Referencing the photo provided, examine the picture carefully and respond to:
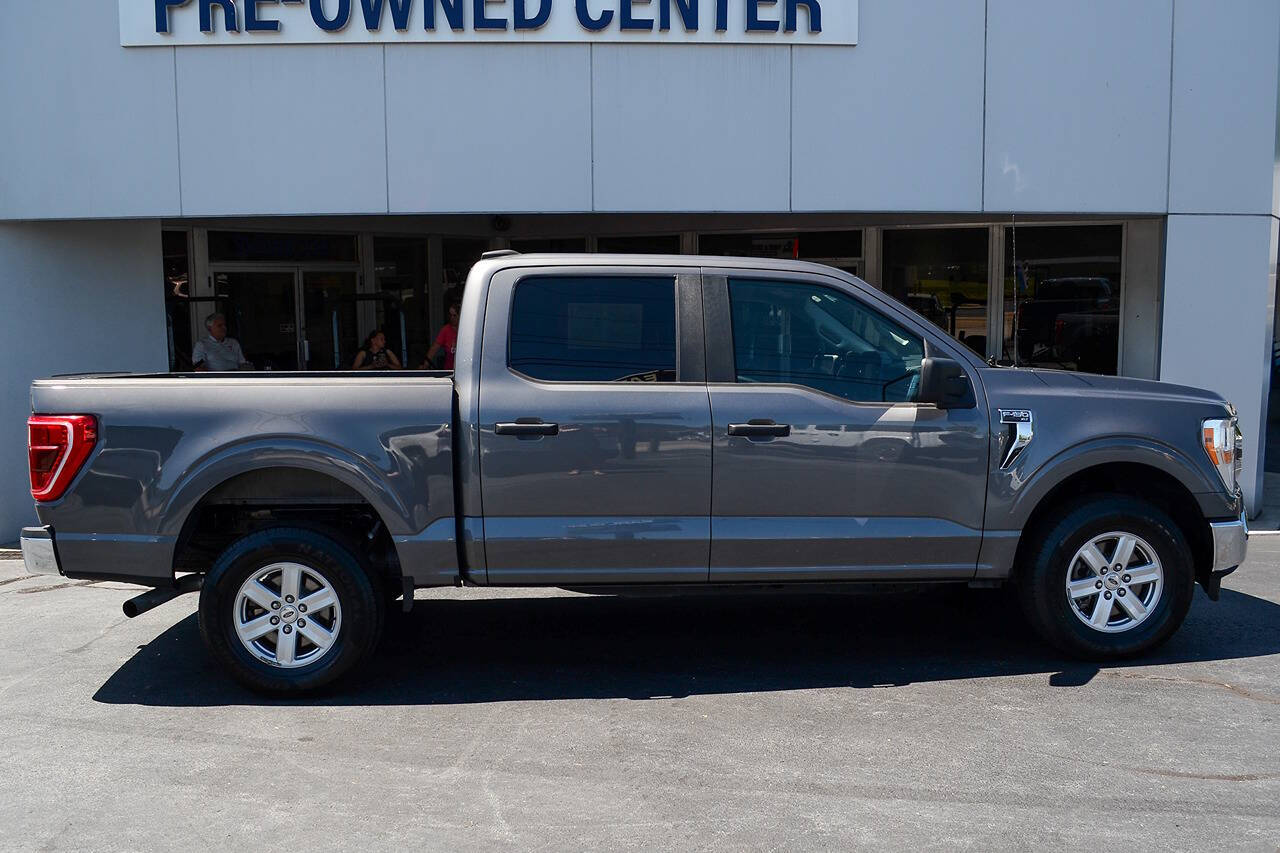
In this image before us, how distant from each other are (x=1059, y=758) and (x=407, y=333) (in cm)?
1185

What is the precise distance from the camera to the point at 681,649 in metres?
6.32

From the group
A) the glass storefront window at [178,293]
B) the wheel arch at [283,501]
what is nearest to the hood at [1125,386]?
the wheel arch at [283,501]

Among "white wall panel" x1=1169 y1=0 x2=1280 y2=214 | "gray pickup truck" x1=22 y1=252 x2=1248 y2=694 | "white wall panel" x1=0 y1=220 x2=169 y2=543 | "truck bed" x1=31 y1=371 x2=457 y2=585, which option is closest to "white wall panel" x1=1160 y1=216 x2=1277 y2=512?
"white wall panel" x1=1169 y1=0 x2=1280 y2=214

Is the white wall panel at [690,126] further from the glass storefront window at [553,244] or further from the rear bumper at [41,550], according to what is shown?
the rear bumper at [41,550]

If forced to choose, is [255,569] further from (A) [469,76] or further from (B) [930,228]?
(B) [930,228]

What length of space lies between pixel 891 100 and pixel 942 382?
206 inches

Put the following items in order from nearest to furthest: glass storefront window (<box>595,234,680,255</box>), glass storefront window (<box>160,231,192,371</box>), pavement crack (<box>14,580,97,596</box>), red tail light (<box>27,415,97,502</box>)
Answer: red tail light (<box>27,415,97,502</box>)
pavement crack (<box>14,580,97,596</box>)
glass storefront window (<box>160,231,192,371</box>)
glass storefront window (<box>595,234,680,255</box>)

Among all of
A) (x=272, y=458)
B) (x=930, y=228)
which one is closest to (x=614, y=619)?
(x=272, y=458)

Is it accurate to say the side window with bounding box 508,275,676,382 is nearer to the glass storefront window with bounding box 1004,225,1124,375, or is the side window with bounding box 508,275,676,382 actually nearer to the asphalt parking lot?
the asphalt parking lot

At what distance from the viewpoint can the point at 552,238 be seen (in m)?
15.2

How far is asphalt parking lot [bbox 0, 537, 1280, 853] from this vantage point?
4129 mm

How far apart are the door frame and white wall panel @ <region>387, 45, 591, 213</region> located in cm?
416

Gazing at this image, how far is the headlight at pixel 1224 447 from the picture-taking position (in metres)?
5.83

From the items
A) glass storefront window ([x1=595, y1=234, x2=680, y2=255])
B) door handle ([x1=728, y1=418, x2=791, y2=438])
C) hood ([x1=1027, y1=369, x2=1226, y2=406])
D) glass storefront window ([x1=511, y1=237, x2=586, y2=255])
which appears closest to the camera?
door handle ([x1=728, y1=418, x2=791, y2=438])
